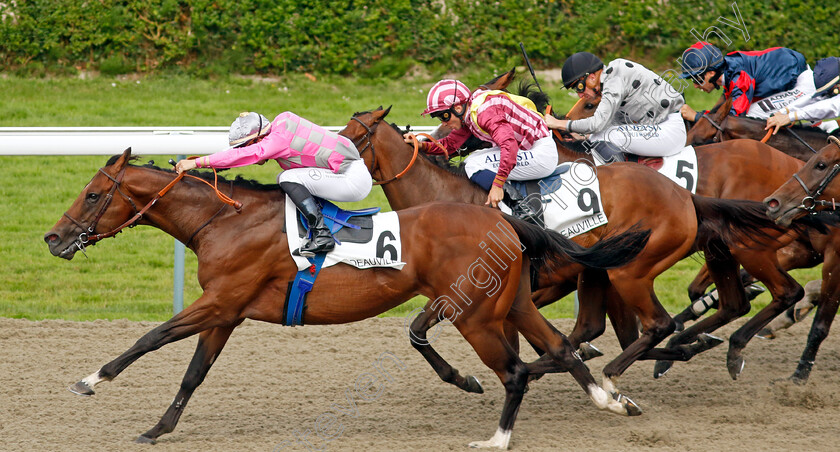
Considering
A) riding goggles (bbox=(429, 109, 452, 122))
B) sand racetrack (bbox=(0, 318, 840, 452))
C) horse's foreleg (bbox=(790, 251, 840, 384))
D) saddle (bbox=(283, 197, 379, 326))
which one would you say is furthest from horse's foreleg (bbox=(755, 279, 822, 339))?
saddle (bbox=(283, 197, 379, 326))

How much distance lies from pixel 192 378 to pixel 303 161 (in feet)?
3.90

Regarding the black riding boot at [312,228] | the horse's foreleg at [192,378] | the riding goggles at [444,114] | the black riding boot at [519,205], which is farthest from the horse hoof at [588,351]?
the horse's foreleg at [192,378]

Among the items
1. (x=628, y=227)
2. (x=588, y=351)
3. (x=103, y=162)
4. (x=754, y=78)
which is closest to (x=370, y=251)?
(x=628, y=227)

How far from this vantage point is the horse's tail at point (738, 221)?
529cm

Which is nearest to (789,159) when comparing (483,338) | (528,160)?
(528,160)

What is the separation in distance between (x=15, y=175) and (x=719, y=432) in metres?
7.86

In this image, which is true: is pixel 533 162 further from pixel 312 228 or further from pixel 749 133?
pixel 749 133

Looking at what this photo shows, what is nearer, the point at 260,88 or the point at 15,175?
the point at 15,175

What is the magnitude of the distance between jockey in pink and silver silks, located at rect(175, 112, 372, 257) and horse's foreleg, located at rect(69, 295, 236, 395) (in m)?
0.52

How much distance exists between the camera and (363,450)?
4.61 meters

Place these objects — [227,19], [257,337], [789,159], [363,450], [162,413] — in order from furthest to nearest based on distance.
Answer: [227,19] → [257,337] → [789,159] → [162,413] → [363,450]

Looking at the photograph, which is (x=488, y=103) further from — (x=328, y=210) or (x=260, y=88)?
(x=260, y=88)

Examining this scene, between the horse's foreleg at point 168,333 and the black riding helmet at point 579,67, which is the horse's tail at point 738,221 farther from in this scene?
the horse's foreleg at point 168,333

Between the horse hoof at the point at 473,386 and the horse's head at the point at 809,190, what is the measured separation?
1.79 m
